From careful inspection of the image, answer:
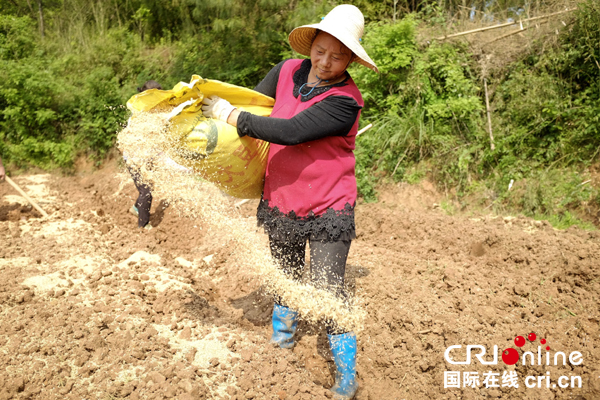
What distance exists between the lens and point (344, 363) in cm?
257

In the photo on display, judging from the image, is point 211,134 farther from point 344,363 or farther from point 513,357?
point 513,357

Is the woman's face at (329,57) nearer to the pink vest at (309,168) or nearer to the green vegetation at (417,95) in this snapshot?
the pink vest at (309,168)

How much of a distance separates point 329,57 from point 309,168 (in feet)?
1.77

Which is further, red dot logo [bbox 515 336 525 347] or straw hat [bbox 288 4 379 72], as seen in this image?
red dot logo [bbox 515 336 525 347]

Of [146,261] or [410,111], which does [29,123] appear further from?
[410,111]

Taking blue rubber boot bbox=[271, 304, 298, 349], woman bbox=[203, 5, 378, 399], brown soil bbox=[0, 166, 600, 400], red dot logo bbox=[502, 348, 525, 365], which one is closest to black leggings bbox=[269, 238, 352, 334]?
woman bbox=[203, 5, 378, 399]

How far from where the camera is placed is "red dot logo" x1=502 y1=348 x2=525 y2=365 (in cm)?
312

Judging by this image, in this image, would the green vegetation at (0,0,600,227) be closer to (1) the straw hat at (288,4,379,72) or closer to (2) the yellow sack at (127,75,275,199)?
(2) the yellow sack at (127,75,275,199)

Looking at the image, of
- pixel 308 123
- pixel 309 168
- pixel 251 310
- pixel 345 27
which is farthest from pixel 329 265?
pixel 251 310

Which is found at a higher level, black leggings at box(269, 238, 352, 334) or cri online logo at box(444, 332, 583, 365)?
black leggings at box(269, 238, 352, 334)

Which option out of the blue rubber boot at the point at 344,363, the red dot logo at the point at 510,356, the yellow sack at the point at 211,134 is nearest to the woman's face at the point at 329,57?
the yellow sack at the point at 211,134

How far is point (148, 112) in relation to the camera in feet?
7.59

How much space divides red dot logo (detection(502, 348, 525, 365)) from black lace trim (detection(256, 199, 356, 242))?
5.07 feet

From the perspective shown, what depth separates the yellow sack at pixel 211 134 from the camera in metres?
2.29
